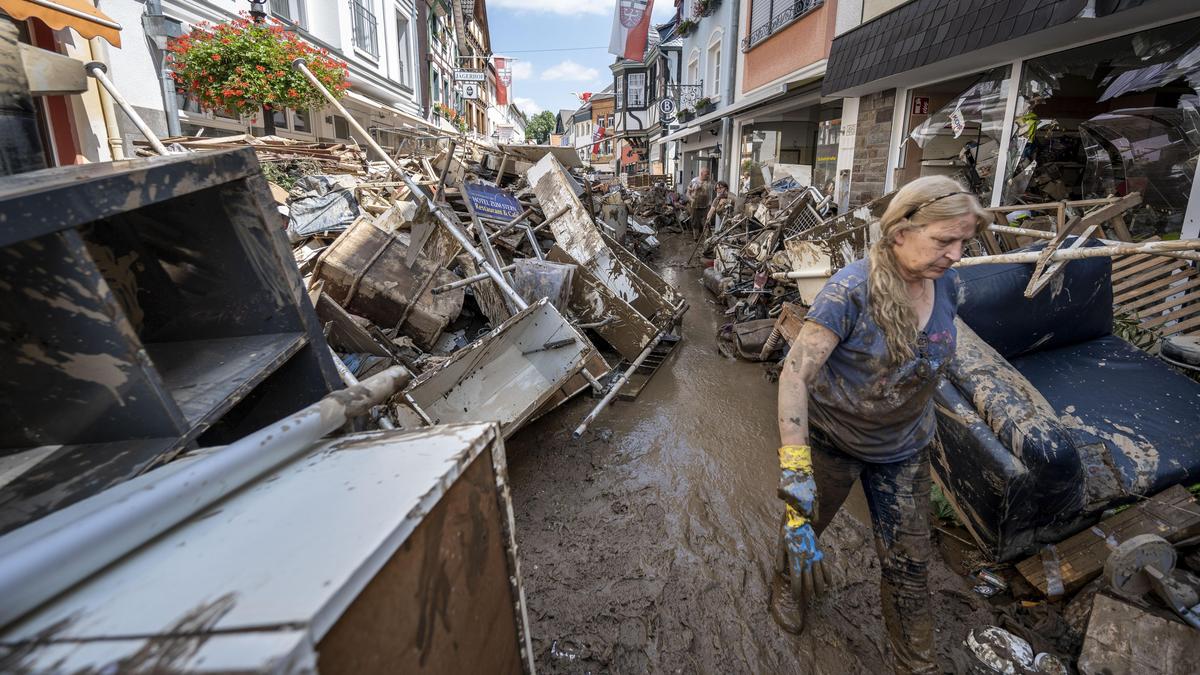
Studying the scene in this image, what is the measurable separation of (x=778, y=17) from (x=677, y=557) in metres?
11.2

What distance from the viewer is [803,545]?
1871mm

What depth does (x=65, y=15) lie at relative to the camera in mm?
3576

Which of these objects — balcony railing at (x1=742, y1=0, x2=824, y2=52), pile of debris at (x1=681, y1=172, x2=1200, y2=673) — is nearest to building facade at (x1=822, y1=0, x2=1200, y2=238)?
pile of debris at (x1=681, y1=172, x2=1200, y2=673)

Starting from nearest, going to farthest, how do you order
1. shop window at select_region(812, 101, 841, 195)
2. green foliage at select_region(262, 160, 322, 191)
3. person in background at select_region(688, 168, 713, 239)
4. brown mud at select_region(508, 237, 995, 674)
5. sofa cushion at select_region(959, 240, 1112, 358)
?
brown mud at select_region(508, 237, 995, 674) < sofa cushion at select_region(959, 240, 1112, 358) < green foliage at select_region(262, 160, 322, 191) < shop window at select_region(812, 101, 841, 195) < person in background at select_region(688, 168, 713, 239)

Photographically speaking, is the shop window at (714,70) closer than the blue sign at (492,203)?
No

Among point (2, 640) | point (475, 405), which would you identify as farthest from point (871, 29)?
point (2, 640)

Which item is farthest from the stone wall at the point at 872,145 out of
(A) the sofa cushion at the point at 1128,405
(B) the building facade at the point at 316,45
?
(B) the building facade at the point at 316,45

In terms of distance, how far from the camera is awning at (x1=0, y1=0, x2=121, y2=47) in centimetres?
326

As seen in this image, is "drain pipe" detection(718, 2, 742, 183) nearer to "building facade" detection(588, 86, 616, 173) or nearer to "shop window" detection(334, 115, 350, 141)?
"shop window" detection(334, 115, 350, 141)

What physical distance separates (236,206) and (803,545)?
6.60 ft

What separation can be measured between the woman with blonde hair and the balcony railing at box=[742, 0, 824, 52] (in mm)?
9022

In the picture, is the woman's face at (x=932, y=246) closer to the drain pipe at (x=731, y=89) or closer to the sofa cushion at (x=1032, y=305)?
the sofa cushion at (x=1032, y=305)

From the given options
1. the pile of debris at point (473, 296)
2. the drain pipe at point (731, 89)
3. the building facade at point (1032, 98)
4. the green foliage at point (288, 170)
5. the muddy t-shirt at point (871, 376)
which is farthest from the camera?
the drain pipe at point (731, 89)

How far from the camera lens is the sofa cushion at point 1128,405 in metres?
2.53
